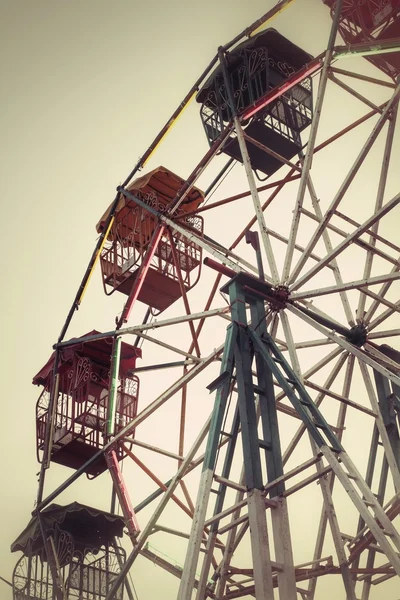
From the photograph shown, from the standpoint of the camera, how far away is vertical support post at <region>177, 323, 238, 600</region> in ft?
42.8

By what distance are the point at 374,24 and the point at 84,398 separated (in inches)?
433

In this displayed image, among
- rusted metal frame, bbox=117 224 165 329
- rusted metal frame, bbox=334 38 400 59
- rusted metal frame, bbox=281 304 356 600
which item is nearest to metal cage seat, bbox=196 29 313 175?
rusted metal frame, bbox=334 38 400 59

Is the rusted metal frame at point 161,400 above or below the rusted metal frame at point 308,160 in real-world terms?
below

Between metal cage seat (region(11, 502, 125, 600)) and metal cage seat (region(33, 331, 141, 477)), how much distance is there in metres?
1.37

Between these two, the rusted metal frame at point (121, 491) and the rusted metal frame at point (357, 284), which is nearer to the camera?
the rusted metal frame at point (357, 284)

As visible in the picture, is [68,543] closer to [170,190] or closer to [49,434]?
[49,434]

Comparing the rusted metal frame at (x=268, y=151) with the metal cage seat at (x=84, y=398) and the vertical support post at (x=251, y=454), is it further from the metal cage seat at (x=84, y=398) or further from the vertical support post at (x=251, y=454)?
the metal cage seat at (x=84, y=398)

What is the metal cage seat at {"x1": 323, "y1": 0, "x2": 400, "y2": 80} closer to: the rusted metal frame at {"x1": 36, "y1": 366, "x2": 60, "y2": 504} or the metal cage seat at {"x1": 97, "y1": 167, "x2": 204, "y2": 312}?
the metal cage seat at {"x1": 97, "y1": 167, "x2": 204, "y2": 312}

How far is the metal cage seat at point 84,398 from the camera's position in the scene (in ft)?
70.3

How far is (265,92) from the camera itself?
69.1ft

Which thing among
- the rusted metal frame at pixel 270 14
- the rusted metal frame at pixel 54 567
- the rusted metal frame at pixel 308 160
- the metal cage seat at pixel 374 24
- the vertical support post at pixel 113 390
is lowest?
the rusted metal frame at pixel 54 567

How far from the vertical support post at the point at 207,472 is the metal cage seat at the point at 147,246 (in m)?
6.91

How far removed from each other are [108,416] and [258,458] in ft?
19.9

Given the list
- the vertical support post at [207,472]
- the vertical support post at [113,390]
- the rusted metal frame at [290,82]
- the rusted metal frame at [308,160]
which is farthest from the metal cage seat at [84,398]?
the rusted metal frame at [290,82]
